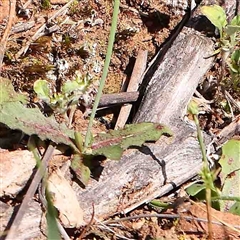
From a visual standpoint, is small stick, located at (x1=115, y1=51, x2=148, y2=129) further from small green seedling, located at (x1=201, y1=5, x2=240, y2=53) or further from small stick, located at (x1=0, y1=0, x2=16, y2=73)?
small stick, located at (x1=0, y1=0, x2=16, y2=73)

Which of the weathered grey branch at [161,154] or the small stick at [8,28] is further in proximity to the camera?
the small stick at [8,28]

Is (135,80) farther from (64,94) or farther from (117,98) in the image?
(64,94)

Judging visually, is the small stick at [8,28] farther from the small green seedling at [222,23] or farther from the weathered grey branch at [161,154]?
the small green seedling at [222,23]

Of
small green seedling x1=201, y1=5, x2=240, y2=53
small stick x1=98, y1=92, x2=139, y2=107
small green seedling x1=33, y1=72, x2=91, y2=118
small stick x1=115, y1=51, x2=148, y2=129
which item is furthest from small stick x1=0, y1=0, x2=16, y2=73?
small green seedling x1=201, y1=5, x2=240, y2=53

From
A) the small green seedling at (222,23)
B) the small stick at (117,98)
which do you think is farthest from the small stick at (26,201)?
the small green seedling at (222,23)

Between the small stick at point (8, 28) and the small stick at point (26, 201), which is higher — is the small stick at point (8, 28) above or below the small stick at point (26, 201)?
above

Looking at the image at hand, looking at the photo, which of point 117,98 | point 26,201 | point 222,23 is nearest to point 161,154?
point 117,98

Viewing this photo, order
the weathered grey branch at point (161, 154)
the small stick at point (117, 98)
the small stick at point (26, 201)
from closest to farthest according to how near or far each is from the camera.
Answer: the small stick at point (26, 201)
the weathered grey branch at point (161, 154)
the small stick at point (117, 98)

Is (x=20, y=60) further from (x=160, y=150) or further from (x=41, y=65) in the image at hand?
(x=160, y=150)
